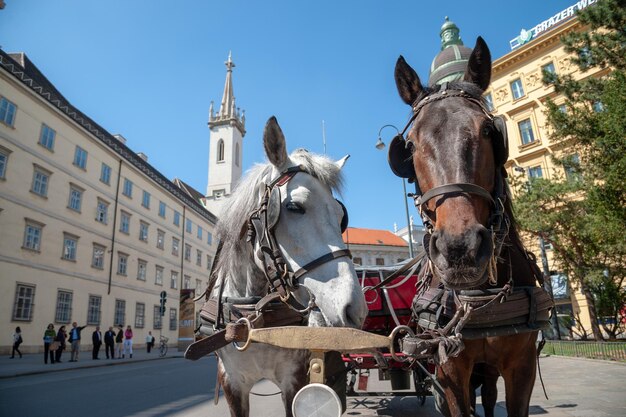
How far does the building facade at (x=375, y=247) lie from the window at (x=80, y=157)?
45.7 meters

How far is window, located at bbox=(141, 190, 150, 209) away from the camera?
119ft

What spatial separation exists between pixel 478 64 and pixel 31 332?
87.8 ft

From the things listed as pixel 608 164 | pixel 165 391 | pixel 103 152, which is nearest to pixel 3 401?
pixel 165 391

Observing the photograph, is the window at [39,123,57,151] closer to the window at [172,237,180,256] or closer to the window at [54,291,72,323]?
the window at [54,291,72,323]

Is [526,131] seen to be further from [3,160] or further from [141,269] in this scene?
[3,160]

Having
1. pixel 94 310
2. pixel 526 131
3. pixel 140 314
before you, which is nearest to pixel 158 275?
pixel 140 314

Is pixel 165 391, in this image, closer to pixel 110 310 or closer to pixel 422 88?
pixel 422 88

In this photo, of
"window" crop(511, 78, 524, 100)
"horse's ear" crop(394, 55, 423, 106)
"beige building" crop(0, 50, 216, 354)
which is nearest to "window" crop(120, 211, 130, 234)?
"beige building" crop(0, 50, 216, 354)

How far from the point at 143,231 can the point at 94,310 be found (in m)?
9.55

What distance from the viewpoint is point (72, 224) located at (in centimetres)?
2628

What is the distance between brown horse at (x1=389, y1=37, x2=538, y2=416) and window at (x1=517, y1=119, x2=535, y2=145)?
3182 cm

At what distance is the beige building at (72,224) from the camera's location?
71.2 feet

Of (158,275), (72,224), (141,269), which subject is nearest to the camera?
(72,224)

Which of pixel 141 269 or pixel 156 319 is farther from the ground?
pixel 141 269
